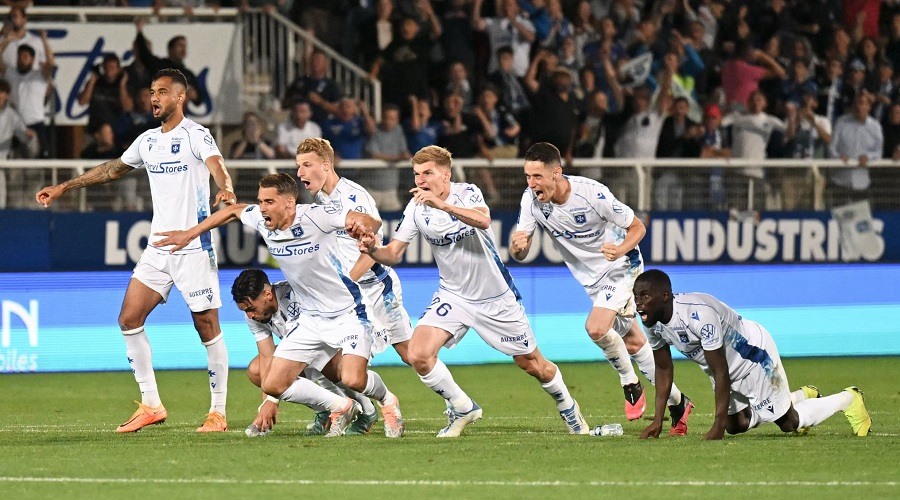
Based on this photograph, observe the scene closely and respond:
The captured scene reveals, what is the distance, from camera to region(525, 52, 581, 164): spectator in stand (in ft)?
57.8

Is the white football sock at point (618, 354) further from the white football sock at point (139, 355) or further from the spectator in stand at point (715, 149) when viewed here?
the spectator in stand at point (715, 149)

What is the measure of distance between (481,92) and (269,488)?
37.6ft

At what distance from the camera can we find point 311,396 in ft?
31.8

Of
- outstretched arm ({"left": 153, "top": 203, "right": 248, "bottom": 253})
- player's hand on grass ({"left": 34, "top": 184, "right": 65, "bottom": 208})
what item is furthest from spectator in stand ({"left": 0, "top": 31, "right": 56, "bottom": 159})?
outstretched arm ({"left": 153, "top": 203, "right": 248, "bottom": 253})

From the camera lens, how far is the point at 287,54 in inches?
727

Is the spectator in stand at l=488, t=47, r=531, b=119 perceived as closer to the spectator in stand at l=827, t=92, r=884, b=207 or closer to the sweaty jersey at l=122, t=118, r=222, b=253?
the spectator in stand at l=827, t=92, r=884, b=207

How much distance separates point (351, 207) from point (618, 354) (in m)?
2.24

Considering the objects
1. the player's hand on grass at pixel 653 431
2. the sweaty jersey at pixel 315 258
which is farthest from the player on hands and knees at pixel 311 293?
the player's hand on grass at pixel 653 431

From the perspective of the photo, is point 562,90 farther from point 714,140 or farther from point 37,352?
point 37,352

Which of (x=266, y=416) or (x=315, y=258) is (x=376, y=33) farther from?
(x=266, y=416)

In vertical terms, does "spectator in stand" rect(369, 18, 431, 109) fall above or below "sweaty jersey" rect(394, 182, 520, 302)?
above

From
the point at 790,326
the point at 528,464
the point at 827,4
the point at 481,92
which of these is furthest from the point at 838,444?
the point at 827,4

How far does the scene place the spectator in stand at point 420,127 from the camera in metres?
17.3

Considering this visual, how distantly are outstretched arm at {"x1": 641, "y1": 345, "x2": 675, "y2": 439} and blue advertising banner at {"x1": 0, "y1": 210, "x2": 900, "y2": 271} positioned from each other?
23.2ft
